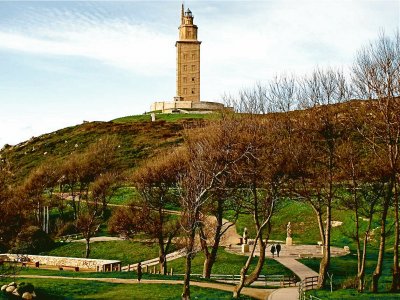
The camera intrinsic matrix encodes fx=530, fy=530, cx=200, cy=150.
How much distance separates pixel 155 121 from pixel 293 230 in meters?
77.5

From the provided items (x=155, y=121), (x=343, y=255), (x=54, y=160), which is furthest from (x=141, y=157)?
(x=343, y=255)

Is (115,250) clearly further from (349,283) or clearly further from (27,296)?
(349,283)

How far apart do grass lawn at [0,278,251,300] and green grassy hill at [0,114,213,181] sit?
64824 millimetres

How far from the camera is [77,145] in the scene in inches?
4631

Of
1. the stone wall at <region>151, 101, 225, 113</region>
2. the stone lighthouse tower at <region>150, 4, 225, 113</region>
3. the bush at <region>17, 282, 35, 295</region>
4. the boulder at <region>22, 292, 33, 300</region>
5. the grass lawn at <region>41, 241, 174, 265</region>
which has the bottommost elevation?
the boulder at <region>22, 292, 33, 300</region>

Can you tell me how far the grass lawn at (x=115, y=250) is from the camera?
5384cm

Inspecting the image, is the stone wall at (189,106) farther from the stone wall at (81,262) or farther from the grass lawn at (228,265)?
the grass lawn at (228,265)

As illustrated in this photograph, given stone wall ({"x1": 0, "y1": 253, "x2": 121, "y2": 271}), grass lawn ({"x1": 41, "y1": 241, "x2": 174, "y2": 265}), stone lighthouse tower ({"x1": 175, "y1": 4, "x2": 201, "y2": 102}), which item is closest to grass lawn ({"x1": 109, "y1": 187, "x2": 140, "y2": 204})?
grass lawn ({"x1": 41, "y1": 241, "x2": 174, "y2": 265})

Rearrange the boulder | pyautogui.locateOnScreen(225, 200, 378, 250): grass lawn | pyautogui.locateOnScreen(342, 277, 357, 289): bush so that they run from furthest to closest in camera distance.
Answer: pyautogui.locateOnScreen(225, 200, 378, 250): grass lawn, pyautogui.locateOnScreen(342, 277, 357, 289): bush, the boulder

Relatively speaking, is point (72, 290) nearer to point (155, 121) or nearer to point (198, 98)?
point (155, 121)

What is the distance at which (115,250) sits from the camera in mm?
56438

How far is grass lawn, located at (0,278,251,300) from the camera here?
102 feet

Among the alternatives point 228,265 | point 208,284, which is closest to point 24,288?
point 208,284

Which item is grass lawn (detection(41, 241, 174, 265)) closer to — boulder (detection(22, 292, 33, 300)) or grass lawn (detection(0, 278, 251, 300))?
grass lawn (detection(0, 278, 251, 300))
